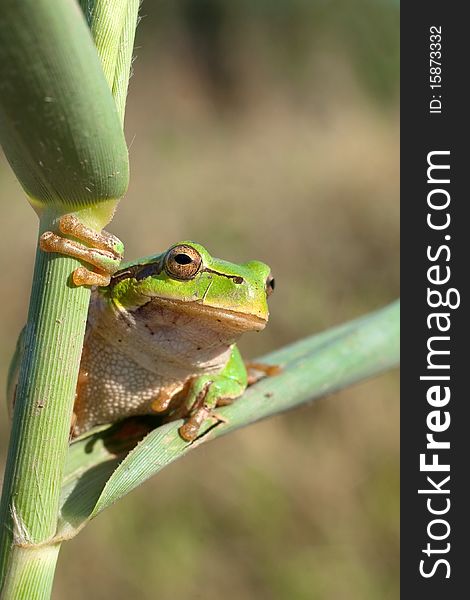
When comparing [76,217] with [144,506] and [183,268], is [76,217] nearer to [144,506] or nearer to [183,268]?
[183,268]

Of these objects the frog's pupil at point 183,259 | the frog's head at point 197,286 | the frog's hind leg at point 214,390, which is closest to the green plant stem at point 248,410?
the frog's hind leg at point 214,390

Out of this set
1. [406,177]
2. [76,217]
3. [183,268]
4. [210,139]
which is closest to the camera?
[76,217]

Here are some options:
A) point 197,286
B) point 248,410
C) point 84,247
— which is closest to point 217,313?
point 197,286

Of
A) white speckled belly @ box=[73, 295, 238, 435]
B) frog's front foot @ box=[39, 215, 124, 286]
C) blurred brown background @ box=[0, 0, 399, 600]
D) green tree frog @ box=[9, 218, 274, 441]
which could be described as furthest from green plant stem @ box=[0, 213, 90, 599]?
blurred brown background @ box=[0, 0, 399, 600]

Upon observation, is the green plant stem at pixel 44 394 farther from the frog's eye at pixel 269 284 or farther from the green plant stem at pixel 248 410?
the frog's eye at pixel 269 284

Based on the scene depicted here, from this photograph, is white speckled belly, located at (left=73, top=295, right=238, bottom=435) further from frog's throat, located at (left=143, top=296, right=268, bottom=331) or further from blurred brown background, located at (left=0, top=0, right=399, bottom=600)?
blurred brown background, located at (left=0, top=0, right=399, bottom=600)

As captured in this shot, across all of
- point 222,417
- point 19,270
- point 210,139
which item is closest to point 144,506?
point 19,270
